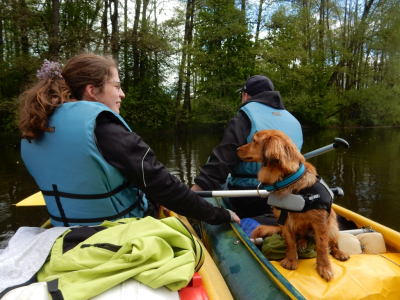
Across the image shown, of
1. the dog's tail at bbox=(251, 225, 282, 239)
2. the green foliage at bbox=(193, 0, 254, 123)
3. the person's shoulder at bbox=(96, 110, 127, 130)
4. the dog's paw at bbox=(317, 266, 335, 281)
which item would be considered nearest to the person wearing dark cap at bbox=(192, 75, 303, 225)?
the dog's tail at bbox=(251, 225, 282, 239)

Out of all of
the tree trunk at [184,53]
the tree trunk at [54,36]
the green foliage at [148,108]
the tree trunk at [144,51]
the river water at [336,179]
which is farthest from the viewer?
the green foliage at [148,108]

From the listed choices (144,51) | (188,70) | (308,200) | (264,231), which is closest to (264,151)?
(308,200)

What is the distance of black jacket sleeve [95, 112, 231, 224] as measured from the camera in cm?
141

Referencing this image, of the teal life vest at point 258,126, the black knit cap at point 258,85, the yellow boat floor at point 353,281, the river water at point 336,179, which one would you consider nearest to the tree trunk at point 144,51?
the river water at point 336,179

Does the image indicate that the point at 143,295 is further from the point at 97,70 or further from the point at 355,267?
the point at 355,267

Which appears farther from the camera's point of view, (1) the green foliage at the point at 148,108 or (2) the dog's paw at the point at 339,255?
(1) the green foliage at the point at 148,108

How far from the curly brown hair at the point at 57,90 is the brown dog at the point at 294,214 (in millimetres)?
1184

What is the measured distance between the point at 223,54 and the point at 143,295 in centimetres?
1801

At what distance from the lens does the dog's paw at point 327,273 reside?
1.67 m

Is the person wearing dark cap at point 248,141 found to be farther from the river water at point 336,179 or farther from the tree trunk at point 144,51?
the tree trunk at point 144,51

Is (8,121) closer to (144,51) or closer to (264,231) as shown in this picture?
(144,51)

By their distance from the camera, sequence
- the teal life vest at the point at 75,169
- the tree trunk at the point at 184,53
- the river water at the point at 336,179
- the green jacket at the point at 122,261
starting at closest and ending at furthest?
the green jacket at the point at 122,261, the teal life vest at the point at 75,169, the river water at the point at 336,179, the tree trunk at the point at 184,53

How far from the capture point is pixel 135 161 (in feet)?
4.66

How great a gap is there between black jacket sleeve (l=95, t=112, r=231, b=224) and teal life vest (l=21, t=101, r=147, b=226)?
0.16 ft
